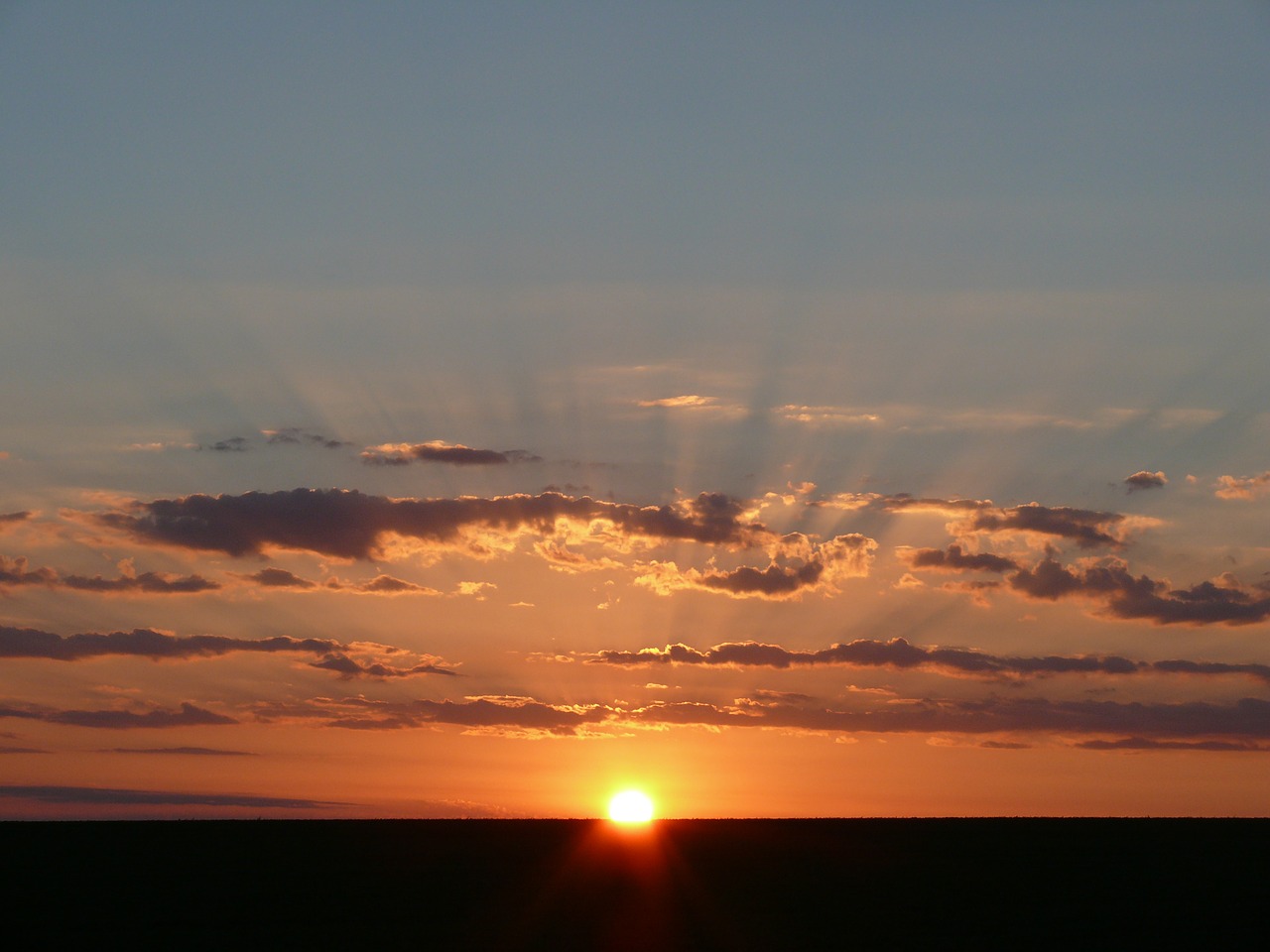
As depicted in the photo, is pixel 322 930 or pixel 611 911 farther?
pixel 611 911

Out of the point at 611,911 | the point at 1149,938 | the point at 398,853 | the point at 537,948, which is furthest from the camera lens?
the point at 398,853

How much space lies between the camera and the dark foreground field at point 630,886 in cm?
Answer: 5962

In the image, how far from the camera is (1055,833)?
9688 centimetres

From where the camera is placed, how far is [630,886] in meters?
71.6

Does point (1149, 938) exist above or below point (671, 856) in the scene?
below

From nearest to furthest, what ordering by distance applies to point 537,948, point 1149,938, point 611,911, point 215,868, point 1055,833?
point 537,948
point 1149,938
point 611,911
point 215,868
point 1055,833

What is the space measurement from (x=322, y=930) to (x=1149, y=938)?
37.0m

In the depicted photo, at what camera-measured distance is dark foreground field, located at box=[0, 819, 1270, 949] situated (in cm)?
5962

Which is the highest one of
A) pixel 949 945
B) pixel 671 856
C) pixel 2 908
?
pixel 671 856

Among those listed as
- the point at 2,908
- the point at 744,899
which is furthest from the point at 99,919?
the point at 744,899

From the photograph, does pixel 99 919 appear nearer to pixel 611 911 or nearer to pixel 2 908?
pixel 2 908

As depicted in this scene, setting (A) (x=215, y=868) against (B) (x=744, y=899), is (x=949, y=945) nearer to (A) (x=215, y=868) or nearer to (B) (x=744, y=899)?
(B) (x=744, y=899)

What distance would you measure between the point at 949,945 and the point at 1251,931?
1580 cm

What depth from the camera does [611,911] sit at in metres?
64.4
